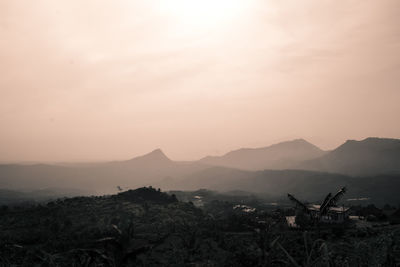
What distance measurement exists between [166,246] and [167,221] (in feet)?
139

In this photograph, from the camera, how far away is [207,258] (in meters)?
52.2

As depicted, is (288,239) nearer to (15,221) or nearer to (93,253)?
(93,253)

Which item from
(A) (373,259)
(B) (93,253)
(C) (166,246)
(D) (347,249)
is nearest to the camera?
(B) (93,253)

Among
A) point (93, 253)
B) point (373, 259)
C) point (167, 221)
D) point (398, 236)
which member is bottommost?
point (167, 221)

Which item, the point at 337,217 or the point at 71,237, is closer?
the point at 71,237

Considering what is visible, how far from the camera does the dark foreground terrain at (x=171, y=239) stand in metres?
24.8

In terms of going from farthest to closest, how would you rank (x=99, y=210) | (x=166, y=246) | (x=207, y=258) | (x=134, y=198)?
1. (x=134, y=198)
2. (x=99, y=210)
3. (x=166, y=246)
4. (x=207, y=258)

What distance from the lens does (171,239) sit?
222 feet

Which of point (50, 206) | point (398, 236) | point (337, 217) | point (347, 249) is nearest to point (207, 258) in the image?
point (347, 249)

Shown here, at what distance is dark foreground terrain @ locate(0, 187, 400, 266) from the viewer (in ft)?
81.2

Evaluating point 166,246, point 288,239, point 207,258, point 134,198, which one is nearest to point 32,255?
point 166,246

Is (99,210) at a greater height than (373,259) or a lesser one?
lesser

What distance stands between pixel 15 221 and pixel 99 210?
26777 millimetres

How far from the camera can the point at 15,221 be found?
10056 centimetres
